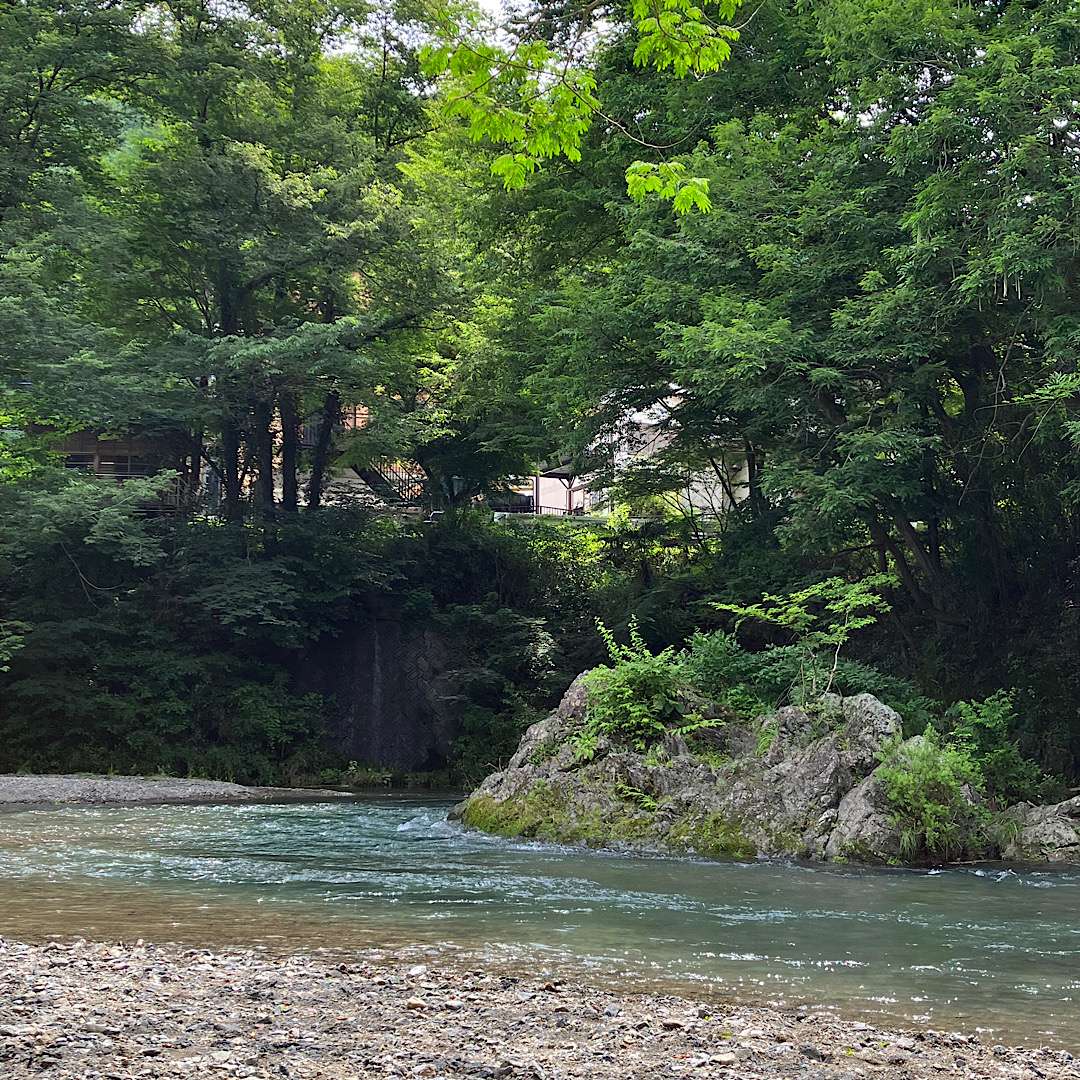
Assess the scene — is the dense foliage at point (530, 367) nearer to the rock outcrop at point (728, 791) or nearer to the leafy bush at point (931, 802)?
the leafy bush at point (931, 802)

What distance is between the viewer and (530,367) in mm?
25656

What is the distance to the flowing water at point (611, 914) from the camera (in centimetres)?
703

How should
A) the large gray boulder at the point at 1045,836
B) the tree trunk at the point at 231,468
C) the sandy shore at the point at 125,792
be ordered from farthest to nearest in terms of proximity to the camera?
1. the tree trunk at the point at 231,468
2. the sandy shore at the point at 125,792
3. the large gray boulder at the point at 1045,836

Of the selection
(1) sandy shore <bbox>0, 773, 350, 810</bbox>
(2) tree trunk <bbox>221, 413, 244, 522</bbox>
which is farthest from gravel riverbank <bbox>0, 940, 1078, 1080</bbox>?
(2) tree trunk <bbox>221, 413, 244, 522</bbox>

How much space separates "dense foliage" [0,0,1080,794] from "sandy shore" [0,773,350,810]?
2527mm

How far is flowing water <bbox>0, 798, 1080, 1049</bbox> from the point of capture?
7.03 metres

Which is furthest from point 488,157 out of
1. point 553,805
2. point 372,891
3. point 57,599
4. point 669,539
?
point 372,891

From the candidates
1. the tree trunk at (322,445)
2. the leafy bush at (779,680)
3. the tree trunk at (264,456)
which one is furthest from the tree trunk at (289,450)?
the leafy bush at (779,680)

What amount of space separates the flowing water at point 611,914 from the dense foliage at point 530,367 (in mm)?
3962

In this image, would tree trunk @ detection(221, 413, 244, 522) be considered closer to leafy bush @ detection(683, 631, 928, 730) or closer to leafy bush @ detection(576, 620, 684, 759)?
leafy bush @ detection(683, 631, 928, 730)

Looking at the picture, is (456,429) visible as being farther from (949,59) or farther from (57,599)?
(949,59)

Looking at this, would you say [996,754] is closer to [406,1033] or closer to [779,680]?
[779,680]

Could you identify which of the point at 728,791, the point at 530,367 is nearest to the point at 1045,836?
the point at 728,791

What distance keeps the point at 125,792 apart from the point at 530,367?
11753mm
